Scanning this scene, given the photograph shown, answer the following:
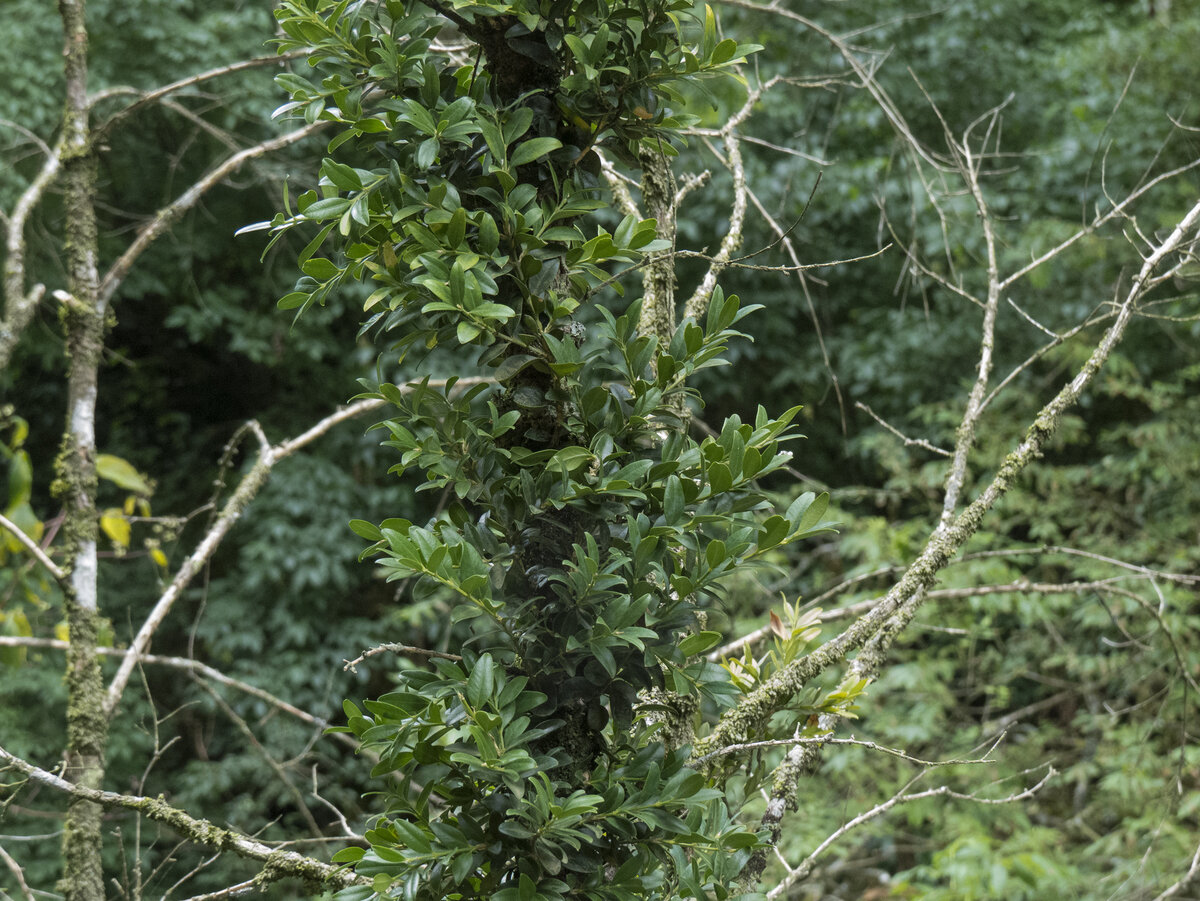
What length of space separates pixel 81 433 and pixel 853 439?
11.9 feet

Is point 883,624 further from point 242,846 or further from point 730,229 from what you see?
point 242,846

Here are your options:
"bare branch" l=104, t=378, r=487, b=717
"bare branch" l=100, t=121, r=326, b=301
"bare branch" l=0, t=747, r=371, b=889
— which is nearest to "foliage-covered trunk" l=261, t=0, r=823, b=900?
"bare branch" l=0, t=747, r=371, b=889

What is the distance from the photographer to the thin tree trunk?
1691mm

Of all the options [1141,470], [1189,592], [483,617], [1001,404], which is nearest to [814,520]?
[483,617]

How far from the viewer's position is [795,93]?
4613 mm

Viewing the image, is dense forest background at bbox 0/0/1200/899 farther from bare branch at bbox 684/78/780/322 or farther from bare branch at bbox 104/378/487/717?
bare branch at bbox 684/78/780/322

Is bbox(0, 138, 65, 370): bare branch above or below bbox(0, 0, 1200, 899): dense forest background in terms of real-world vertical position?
above

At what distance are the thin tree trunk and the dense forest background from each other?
1479 millimetres

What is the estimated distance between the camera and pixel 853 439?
4.70 meters

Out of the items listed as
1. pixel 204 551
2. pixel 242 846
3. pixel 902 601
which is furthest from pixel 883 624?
pixel 204 551

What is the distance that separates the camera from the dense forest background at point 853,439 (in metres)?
3.73

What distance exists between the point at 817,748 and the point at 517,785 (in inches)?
22.5

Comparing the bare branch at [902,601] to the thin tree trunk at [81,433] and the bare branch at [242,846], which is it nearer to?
the bare branch at [242,846]

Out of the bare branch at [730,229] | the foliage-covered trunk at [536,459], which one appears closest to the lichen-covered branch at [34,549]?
the foliage-covered trunk at [536,459]
